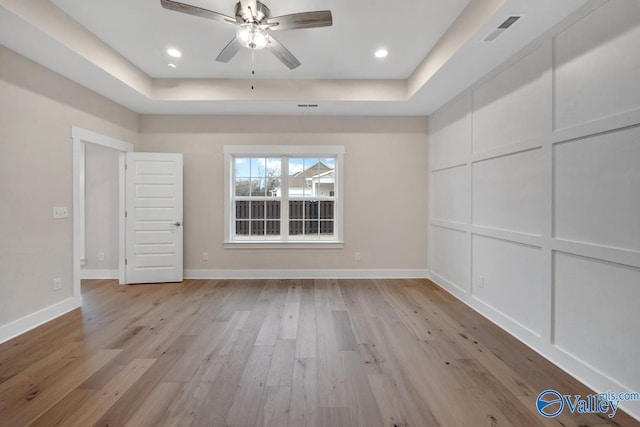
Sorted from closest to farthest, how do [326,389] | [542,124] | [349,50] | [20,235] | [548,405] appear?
[548,405]
[326,389]
[542,124]
[20,235]
[349,50]

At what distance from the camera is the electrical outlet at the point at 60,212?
287 centimetres

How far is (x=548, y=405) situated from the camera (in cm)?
165

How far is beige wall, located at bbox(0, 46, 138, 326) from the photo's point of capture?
243 centimetres

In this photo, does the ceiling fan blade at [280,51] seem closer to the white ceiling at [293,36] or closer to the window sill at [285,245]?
the white ceiling at [293,36]

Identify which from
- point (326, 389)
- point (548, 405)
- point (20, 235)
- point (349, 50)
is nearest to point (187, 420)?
point (326, 389)

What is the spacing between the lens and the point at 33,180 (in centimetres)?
265

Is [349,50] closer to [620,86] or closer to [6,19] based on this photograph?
[620,86]

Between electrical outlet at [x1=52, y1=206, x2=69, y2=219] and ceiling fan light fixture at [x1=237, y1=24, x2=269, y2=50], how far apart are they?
2.74 metres

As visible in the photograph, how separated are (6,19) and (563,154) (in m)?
4.49

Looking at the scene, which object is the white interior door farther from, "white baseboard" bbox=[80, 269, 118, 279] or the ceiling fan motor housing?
the ceiling fan motor housing

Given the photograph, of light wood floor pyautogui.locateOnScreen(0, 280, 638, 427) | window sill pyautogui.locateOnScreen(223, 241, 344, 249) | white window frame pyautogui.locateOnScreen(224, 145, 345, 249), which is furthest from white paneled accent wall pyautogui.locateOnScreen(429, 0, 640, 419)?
window sill pyautogui.locateOnScreen(223, 241, 344, 249)

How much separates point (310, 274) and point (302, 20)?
11.2 ft

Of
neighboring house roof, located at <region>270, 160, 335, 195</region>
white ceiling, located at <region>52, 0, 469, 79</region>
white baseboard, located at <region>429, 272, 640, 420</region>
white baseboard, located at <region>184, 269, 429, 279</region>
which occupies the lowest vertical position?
white baseboard, located at <region>429, 272, 640, 420</region>

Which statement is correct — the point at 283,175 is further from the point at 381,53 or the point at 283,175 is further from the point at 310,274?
the point at 381,53
